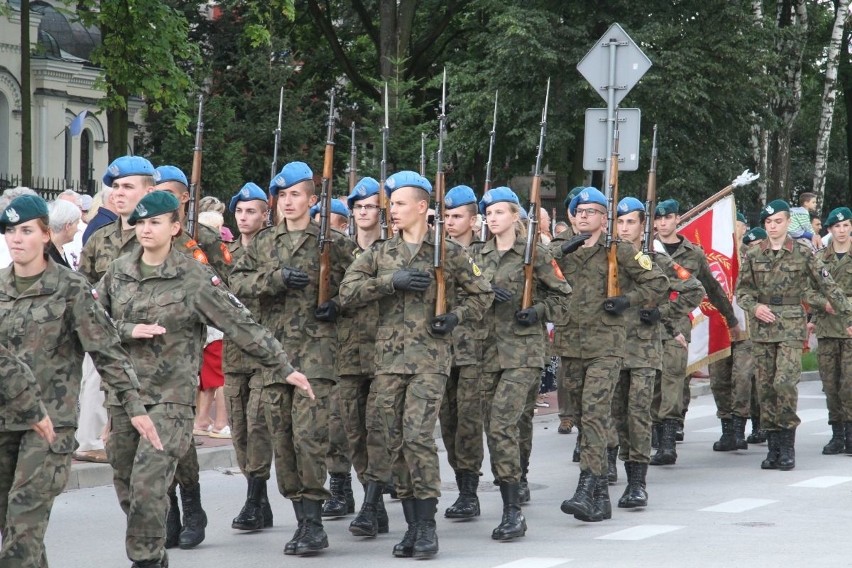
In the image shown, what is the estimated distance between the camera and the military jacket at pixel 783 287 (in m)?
12.5

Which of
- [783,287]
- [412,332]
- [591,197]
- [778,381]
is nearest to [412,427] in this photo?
[412,332]

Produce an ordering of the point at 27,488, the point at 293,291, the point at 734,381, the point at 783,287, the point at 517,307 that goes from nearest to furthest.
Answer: the point at 27,488
the point at 293,291
the point at 517,307
the point at 783,287
the point at 734,381

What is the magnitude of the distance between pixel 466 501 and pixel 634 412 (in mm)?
1438

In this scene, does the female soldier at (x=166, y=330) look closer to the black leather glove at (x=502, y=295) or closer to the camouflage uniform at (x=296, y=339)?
the camouflage uniform at (x=296, y=339)

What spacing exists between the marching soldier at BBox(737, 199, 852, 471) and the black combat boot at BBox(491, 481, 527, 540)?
3.97 metres

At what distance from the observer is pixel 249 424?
8695 mm

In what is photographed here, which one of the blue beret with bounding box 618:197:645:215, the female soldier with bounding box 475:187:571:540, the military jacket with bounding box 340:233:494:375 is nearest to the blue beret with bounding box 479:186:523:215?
the female soldier with bounding box 475:187:571:540

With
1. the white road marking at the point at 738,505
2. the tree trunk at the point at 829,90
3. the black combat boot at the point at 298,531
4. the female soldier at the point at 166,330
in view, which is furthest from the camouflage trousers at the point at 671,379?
the tree trunk at the point at 829,90

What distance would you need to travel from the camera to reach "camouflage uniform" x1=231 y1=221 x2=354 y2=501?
8352 mm

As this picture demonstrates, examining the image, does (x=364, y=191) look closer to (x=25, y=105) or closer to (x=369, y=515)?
(x=369, y=515)

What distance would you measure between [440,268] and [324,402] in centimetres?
98

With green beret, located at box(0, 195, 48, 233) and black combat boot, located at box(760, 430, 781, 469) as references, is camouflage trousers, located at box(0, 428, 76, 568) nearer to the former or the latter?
green beret, located at box(0, 195, 48, 233)

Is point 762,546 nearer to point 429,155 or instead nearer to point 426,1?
point 429,155

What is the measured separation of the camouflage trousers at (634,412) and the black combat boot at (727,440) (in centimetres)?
301
